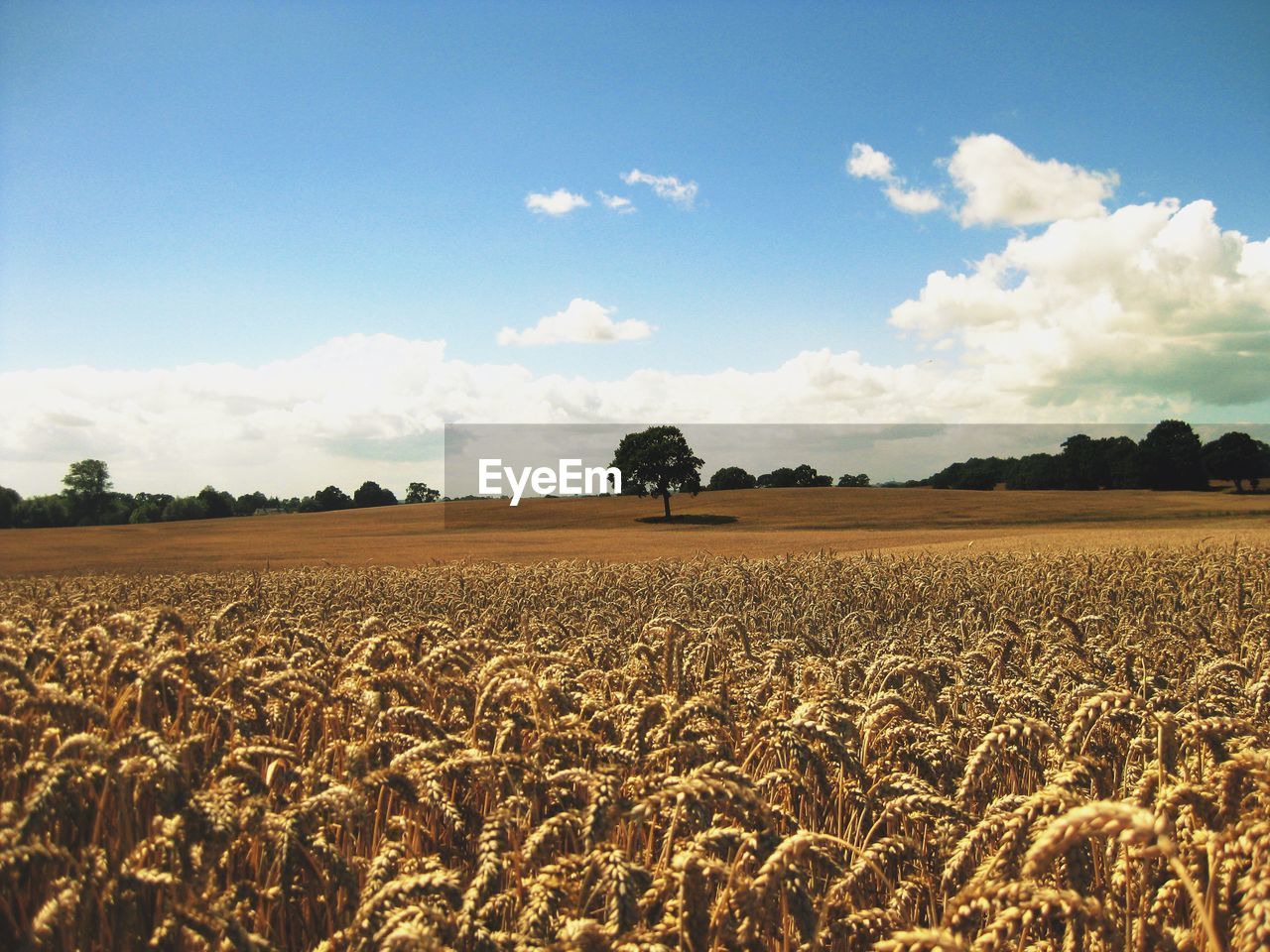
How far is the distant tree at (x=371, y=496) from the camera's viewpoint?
9688 cm

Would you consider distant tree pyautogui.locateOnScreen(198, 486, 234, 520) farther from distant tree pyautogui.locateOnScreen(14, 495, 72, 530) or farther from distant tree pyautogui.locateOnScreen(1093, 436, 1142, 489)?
distant tree pyautogui.locateOnScreen(1093, 436, 1142, 489)

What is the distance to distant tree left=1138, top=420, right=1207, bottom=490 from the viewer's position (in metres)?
91.0

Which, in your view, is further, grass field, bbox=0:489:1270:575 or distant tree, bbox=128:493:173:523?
distant tree, bbox=128:493:173:523

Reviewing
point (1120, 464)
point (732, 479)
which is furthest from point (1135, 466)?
point (732, 479)

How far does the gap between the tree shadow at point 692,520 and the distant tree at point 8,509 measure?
57080mm

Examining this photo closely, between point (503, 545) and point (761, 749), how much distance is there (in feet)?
137

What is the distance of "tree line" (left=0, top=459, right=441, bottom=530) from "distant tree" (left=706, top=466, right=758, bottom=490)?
38.0 metres

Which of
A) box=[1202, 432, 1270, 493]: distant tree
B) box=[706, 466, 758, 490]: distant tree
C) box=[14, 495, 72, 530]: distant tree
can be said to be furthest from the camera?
box=[706, 466, 758, 490]: distant tree

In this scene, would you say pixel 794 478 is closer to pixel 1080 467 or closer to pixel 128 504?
pixel 1080 467

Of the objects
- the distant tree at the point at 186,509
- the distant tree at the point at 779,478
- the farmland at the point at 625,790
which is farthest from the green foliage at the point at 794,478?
the farmland at the point at 625,790

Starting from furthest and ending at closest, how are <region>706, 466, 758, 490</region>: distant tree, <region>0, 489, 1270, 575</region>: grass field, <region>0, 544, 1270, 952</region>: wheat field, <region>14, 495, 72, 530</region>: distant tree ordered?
<region>706, 466, 758, 490</region>: distant tree < <region>14, 495, 72, 530</region>: distant tree < <region>0, 489, 1270, 575</region>: grass field < <region>0, 544, 1270, 952</region>: wheat field

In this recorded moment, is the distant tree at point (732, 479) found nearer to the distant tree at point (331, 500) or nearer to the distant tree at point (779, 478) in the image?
the distant tree at point (779, 478)

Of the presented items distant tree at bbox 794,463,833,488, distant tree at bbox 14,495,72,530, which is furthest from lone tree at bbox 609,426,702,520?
distant tree at bbox 14,495,72,530

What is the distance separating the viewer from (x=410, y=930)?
1.56m
